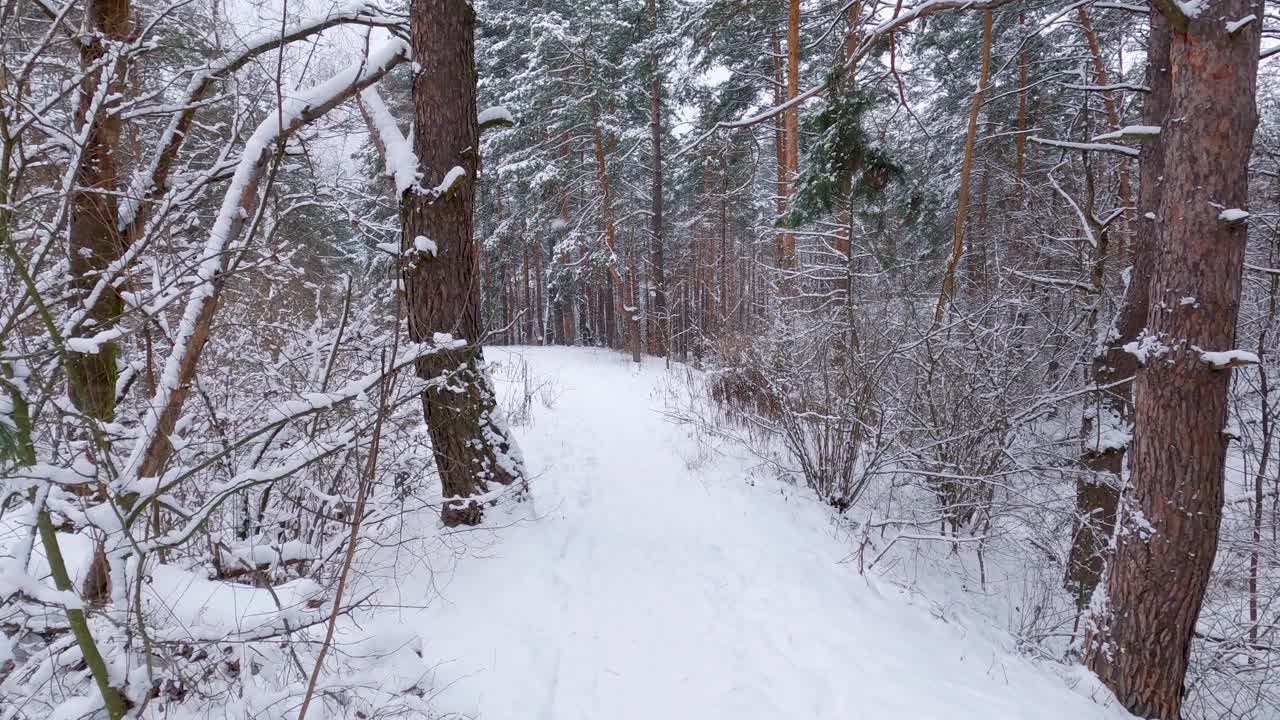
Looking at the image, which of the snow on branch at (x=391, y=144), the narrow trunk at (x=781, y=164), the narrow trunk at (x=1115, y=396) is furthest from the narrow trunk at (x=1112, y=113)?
the snow on branch at (x=391, y=144)

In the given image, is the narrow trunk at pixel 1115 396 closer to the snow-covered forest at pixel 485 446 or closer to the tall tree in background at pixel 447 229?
the snow-covered forest at pixel 485 446

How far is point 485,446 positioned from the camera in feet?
12.8

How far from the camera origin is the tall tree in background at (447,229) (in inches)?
142

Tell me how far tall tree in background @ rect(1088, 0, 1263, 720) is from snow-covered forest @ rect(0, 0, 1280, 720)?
16 mm

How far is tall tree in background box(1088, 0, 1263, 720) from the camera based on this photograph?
2.66m

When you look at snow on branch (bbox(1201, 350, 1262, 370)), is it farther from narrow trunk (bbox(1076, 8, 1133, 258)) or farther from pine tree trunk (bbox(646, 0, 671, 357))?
pine tree trunk (bbox(646, 0, 671, 357))

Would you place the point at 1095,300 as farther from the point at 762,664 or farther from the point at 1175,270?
the point at 762,664

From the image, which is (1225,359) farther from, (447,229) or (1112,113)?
(1112,113)

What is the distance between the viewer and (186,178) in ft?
9.40

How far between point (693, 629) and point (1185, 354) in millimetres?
2915

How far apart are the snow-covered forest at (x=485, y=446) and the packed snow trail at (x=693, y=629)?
24mm

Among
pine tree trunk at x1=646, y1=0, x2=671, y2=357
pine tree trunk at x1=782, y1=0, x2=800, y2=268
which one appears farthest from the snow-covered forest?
pine tree trunk at x1=646, y1=0, x2=671, y2=357

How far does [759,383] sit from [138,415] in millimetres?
5419

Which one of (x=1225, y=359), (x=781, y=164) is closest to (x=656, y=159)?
(x=781, y=164)
